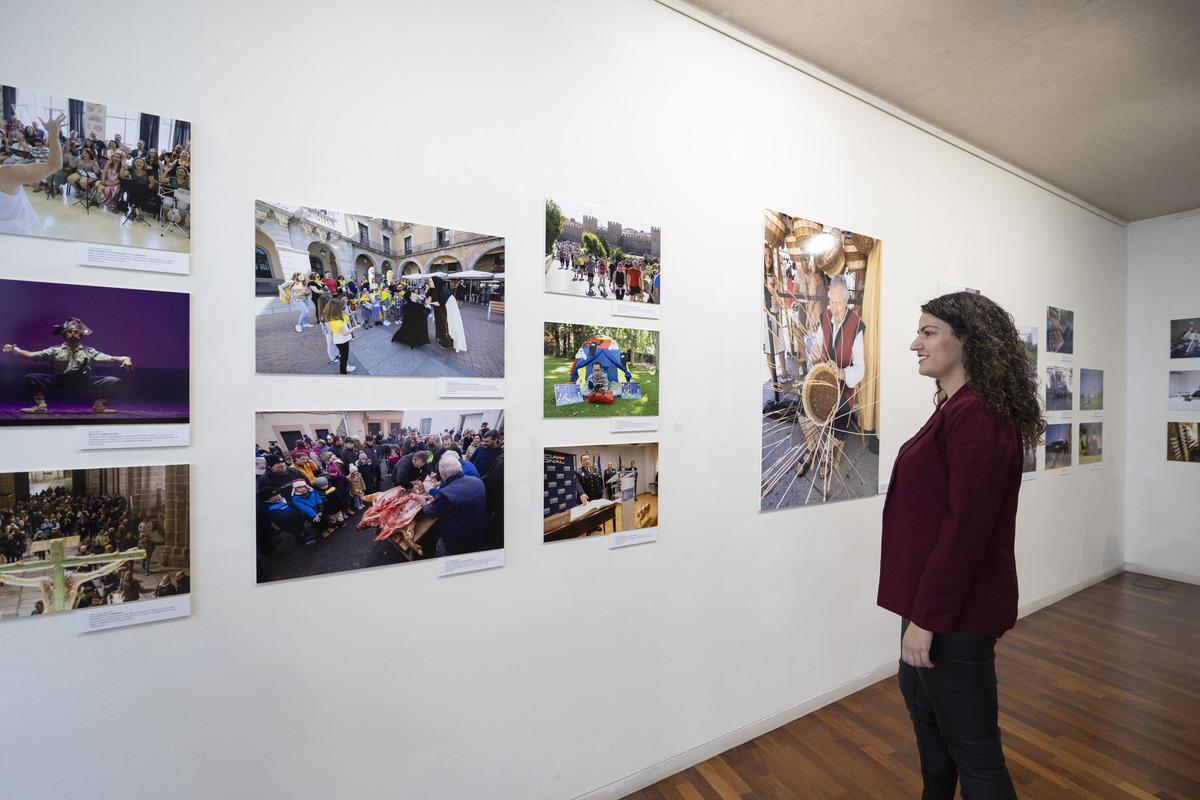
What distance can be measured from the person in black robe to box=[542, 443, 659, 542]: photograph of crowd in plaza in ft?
2.07

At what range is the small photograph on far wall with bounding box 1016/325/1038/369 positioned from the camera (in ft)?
14.4

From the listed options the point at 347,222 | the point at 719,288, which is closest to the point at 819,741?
the point at 719,288

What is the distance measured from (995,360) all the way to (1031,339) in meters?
3.64

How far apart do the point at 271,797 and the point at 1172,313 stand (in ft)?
25.8

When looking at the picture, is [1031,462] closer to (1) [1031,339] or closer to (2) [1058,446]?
(2) [1058,446]

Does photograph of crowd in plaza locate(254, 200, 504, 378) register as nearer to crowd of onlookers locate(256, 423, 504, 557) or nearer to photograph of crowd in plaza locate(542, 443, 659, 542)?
crowd of onlookers locate(256, 423, 504, 557)

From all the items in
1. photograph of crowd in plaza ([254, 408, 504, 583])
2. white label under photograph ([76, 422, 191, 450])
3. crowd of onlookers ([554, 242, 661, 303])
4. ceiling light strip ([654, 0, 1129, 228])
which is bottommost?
photograph of crowd in plaza ([254, 408, 504, 583])

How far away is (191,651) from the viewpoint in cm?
157

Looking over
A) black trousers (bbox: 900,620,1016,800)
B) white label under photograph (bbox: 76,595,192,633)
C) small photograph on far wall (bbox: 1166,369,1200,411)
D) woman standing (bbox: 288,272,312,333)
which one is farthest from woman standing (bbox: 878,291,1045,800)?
small photograph on far wall (bbox: 1166,369,1200,411)

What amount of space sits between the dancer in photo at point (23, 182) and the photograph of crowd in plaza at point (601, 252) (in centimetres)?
140

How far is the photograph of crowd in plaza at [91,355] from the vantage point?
4.51 ft

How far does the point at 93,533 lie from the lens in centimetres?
145

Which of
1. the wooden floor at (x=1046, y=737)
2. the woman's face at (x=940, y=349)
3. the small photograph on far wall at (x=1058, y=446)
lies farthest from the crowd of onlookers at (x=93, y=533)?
the small photograph on far wall at (x=1058, y=446)

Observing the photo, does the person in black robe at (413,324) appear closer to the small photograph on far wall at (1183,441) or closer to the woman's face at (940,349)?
the woman's face at (940,349)
